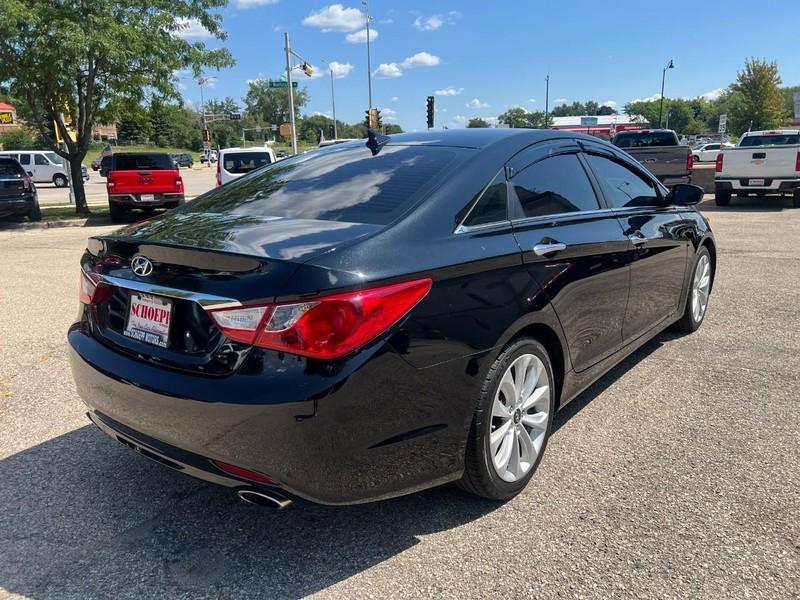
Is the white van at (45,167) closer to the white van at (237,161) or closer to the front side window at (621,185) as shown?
the white van at (237,161)

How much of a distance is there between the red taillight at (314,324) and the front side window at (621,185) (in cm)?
217

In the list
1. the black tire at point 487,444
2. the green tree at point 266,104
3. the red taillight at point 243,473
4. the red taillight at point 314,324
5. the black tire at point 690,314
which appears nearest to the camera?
the red taillight at point 314,324

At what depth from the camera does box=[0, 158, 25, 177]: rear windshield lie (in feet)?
51.7

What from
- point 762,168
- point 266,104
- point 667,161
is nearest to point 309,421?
point 667,161

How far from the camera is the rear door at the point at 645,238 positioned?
3.85 metres

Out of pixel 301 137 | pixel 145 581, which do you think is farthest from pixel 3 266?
pixel 301 137

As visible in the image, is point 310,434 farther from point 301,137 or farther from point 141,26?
point 301,137

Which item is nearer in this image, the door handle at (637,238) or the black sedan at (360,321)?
the black sedan at (360,321)

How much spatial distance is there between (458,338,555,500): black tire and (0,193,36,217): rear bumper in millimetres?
15727

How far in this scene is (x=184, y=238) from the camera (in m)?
2.59

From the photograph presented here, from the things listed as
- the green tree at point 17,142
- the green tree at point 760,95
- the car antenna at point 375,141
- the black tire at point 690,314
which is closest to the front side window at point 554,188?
the car antenna at point 375,141

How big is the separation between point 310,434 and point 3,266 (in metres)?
9.40

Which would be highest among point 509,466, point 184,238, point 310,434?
point 184,238

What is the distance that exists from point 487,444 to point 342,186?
4.56 ft
